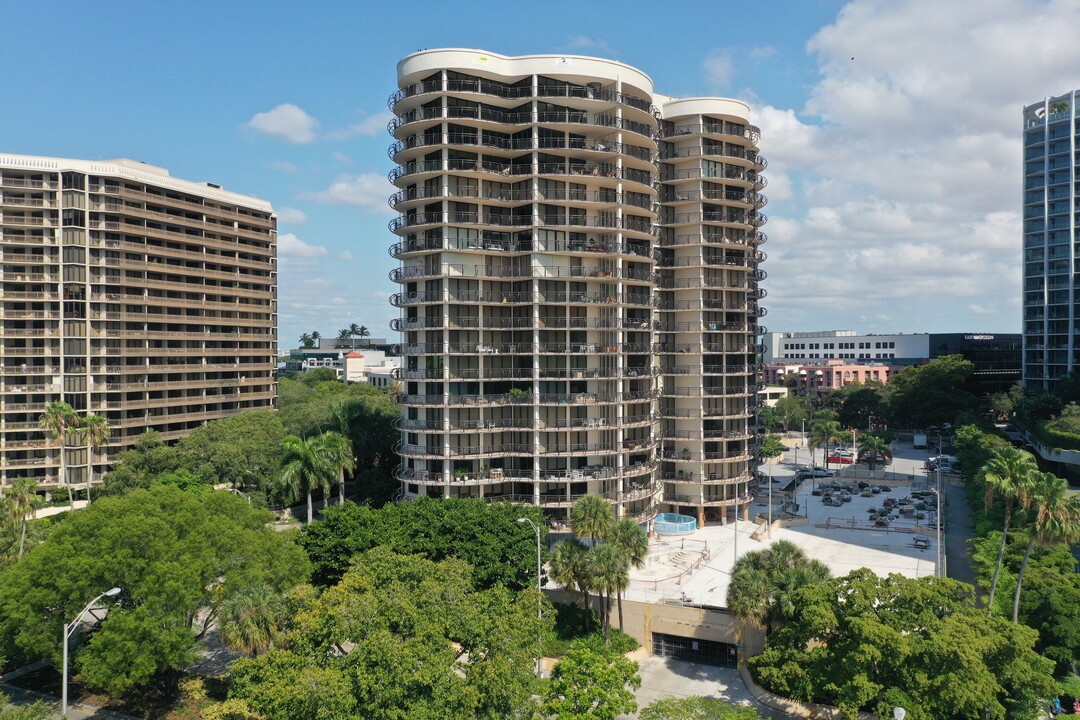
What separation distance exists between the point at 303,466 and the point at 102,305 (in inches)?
1950

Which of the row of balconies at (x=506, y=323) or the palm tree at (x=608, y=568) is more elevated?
the row of balconies at (x=506, y=323)

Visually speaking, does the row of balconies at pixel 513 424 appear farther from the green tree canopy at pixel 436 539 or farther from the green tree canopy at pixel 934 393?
the green tree canopy at pixel 934 393

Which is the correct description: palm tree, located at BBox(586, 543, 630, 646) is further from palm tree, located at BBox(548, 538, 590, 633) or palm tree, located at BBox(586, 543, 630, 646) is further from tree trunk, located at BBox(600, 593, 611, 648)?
tree trunk, located at BBox(600, 593, 611, 648)

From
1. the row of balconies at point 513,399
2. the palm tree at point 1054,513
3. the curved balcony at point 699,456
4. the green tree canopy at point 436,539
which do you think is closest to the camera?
the palm tree at point 1054,513

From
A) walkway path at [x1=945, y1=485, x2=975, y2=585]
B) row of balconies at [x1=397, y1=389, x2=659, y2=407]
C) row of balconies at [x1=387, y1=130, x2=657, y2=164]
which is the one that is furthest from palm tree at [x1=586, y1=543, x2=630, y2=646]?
row of balconies at [x1=387, y1=130, x2=657, y2=164]

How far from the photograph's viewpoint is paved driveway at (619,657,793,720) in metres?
49.2

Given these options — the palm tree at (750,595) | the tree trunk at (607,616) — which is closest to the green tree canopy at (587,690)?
the palm tree at (750,595)

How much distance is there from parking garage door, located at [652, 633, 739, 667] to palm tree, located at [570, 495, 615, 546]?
945 cm

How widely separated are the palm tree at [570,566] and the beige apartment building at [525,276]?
18.2 metres

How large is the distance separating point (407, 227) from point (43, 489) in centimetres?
6367

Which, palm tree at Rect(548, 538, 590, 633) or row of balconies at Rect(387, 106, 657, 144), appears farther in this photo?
row of balconies at Rect(387, 106, 657, 144)

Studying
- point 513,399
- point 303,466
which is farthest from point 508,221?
point 303,466

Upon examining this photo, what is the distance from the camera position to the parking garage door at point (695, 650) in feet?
181

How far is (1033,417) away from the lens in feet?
394
